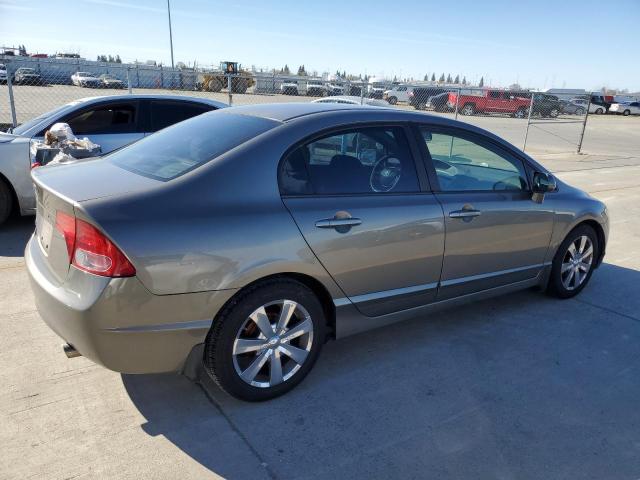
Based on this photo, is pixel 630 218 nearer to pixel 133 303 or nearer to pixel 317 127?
pixel 317 127

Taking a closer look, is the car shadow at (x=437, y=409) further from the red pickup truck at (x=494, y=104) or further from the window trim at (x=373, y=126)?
the red pickup truck at (x=494, y=104)

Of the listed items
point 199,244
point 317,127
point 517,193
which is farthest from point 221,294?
point 517,193

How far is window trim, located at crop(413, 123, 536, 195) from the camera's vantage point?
348 cm

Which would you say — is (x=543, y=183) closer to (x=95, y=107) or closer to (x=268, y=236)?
(x=268, y=236)

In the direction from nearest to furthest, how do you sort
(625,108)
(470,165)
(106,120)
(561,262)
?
1. (470,165)
2. (561,262)
3. (106,120)
4. (625,108)

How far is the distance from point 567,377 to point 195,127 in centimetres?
293

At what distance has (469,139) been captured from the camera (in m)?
3.79

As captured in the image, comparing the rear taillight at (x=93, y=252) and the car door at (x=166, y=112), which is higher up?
the car door at (x=166, y=112)

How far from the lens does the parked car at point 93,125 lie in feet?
18.7

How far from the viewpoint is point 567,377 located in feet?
11.0

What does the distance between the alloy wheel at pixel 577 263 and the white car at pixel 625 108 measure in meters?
47.0

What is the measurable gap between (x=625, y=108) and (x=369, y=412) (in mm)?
50216

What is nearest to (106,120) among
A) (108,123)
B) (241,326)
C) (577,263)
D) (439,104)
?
(108,123)

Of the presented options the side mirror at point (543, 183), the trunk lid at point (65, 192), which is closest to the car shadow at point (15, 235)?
the trunk lid at point (65, 192)
